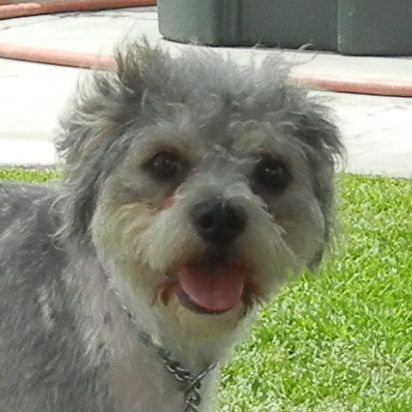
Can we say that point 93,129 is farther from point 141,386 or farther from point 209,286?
point 141,386

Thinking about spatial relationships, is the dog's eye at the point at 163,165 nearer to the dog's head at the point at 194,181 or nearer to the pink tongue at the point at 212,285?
the dog's head at the point at 194,181

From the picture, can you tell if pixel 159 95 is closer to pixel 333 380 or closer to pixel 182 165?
pixel 182 165

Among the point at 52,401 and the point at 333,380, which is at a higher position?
the point at 52,401

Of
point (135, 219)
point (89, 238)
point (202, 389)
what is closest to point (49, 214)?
point (89, 238)

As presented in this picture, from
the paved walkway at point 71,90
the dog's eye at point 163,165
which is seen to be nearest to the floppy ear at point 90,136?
the dog's eye at point 163,165

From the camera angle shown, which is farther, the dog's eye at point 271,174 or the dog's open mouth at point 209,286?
the dog's eye at point 271,174

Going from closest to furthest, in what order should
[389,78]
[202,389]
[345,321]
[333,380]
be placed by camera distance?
[202,389] → [333,380] → [345,321] → [389,78]
